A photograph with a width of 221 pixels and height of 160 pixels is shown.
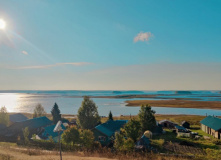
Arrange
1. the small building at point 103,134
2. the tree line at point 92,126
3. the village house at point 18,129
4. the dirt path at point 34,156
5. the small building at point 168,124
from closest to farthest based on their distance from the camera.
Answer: the dirt path at point 34,156, the tree line at point 92,126, the small building at point 103,134, the village house at point 18,129, the small building at point 168,124

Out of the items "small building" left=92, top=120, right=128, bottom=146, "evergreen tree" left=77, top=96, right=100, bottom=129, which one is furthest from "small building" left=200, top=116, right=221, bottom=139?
"evergreen tree" left=77, top=96, right=100, bottom=129

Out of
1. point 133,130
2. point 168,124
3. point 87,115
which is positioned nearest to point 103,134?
point 133,130

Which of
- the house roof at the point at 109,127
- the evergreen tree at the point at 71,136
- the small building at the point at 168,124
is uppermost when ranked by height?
the evergreen tree at the point at 71,136

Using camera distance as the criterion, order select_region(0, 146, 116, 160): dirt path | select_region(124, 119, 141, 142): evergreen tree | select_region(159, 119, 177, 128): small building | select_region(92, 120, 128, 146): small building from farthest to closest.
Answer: select_region(159, 119, 177, 128): small building → select_region(92, 120, 128, 146): small building → select_region(124, 119, 141, 142): evergreen tree → select_region(0, 146, 116, 160): dirt path

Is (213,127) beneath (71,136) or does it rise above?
beneath

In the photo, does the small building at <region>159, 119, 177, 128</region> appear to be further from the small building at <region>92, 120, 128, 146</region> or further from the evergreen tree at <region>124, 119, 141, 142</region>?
the evergreen tree at <region>124, 119, 141, 142</region>

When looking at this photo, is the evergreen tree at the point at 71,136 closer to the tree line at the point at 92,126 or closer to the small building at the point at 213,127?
the tree line at the point at 92,126

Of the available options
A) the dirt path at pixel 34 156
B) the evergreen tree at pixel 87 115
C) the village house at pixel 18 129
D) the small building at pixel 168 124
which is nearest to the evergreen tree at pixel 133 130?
the dirt path at pixel 34 156

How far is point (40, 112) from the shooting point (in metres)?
70.5

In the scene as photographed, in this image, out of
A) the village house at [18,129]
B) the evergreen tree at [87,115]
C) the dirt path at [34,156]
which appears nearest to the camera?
the dirt path at [34,156]

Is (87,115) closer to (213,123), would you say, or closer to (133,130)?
(133,130)

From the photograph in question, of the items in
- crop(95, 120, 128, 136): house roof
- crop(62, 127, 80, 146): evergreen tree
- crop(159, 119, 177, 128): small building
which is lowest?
crop(159, 119, 177, 128): small building

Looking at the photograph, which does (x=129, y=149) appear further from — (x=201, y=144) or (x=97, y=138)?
(x=201, y=144)

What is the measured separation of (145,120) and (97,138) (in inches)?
579
